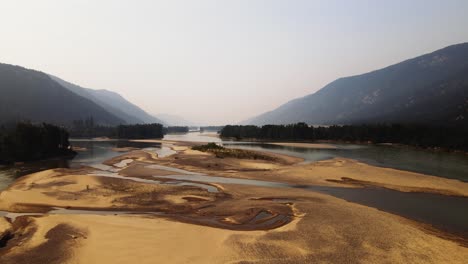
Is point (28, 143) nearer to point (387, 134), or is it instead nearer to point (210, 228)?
point (210, 228)

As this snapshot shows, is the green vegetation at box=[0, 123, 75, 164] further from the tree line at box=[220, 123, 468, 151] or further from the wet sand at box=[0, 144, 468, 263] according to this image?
the tree line at box=[220, 123, 468, 151]

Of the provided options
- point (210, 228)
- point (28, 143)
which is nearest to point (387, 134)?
point (28, 143)

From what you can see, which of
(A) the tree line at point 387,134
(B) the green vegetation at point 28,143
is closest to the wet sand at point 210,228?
(B) the green vegetation at point 28,143

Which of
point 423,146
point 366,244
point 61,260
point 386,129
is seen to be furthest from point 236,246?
point 386,129

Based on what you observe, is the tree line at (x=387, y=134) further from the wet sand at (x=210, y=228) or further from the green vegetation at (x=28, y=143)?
the green vegetation at (x=28, y=143)

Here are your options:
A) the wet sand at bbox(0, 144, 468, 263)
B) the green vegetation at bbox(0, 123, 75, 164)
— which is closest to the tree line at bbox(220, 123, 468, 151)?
the wet sand at bbox(0, 144, 468, 263)

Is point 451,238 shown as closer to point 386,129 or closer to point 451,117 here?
point 386,129
